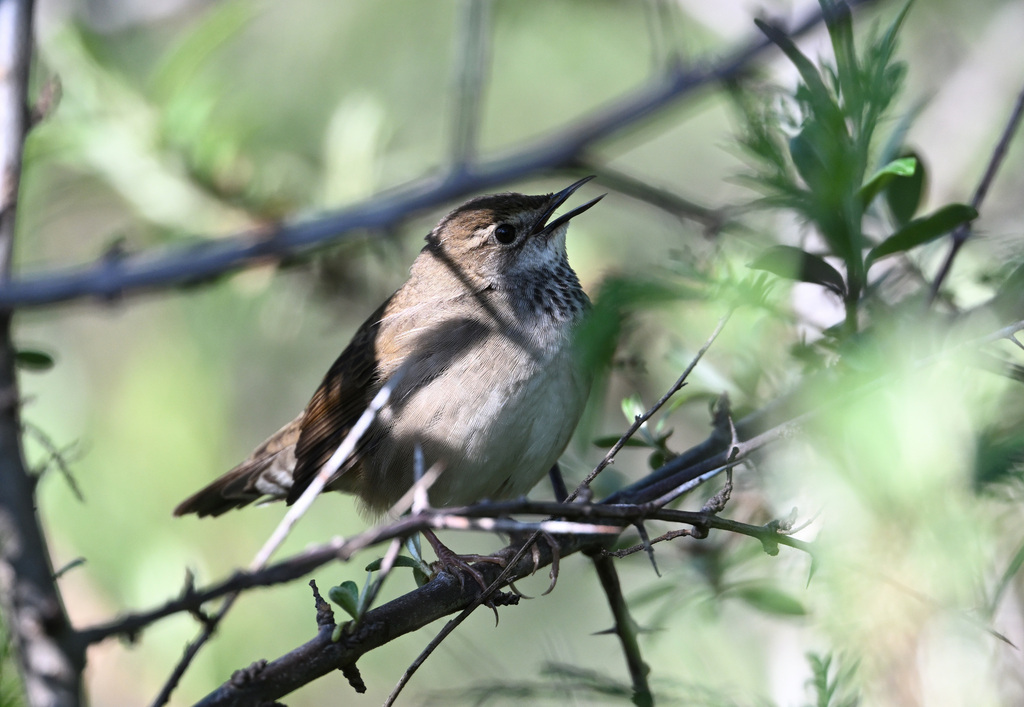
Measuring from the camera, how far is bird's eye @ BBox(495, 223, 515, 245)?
457 centimetres

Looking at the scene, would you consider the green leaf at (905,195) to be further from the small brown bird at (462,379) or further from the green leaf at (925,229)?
the small brown bird at (462,379)

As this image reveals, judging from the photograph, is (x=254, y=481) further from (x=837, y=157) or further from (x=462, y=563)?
(x=837, y=157)

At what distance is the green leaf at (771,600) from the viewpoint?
106 inches

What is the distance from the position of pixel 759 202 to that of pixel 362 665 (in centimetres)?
413

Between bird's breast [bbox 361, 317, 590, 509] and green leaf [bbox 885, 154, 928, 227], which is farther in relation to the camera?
bird's breast [bbox 361, 317, 590, 509]

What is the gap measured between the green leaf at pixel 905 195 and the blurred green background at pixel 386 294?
21 centimetres

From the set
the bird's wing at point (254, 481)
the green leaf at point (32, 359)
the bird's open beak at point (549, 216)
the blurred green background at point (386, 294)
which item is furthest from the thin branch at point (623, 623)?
the bird's wing at point (254, 481)

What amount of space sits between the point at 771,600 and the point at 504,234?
2340 millimetres

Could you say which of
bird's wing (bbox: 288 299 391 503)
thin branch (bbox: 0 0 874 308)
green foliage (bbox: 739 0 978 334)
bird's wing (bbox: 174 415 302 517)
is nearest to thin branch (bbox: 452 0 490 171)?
thin branch (bbox: 0 0 874 308)

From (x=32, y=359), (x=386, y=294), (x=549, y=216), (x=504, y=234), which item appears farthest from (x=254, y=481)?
(x=32, y=359)

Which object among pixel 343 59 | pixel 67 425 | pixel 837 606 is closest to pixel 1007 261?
pixel 837 606

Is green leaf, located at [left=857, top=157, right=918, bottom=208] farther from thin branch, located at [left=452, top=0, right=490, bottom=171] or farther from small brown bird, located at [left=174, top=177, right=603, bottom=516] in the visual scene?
small brown bird, located at [left=174, top=177, right=603, bottom=516]

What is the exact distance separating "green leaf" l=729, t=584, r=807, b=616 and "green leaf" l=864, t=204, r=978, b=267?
0.96m

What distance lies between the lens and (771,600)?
275 cm
